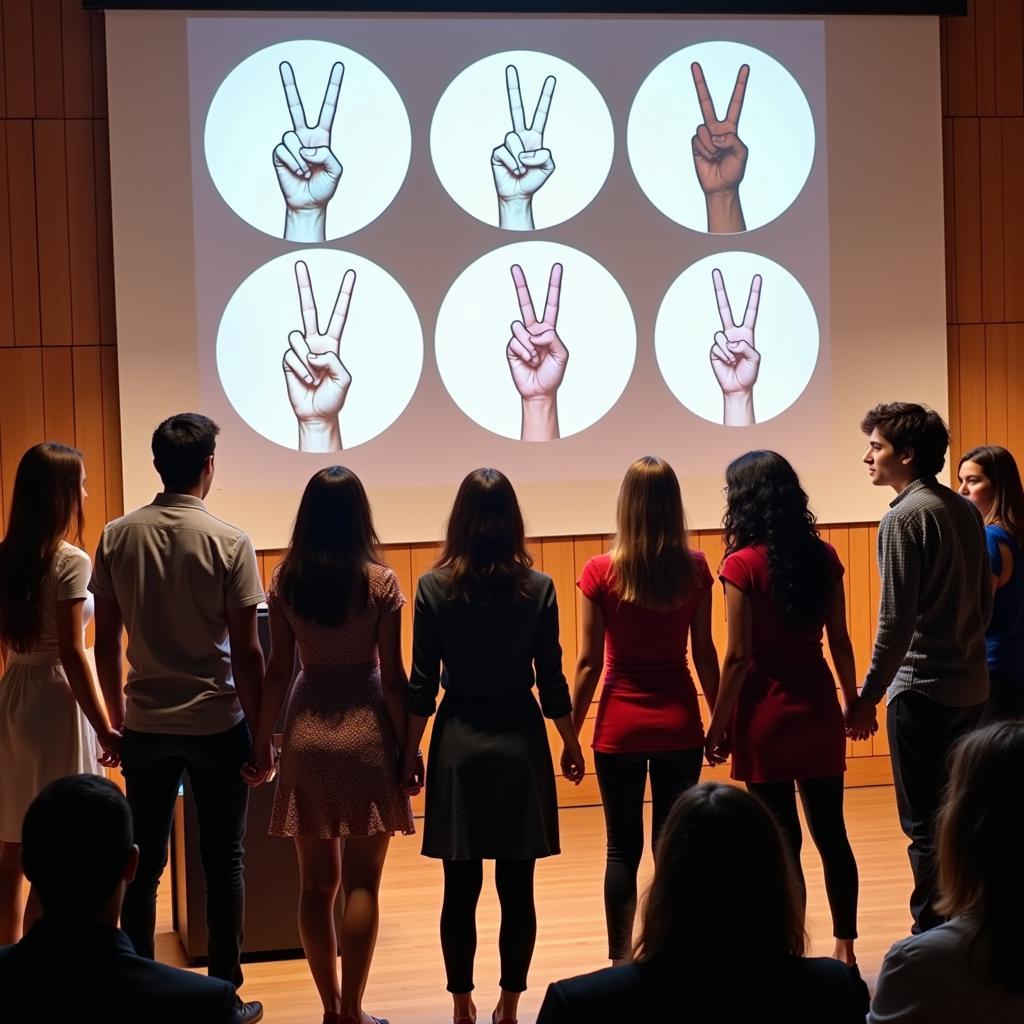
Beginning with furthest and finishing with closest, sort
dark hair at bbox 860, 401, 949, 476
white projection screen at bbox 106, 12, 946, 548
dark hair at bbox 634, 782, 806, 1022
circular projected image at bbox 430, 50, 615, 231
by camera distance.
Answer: circular projected image at bbox 430, 50, 615, 231, white projection screen at bbox 106, 12, 946, 548, dark hair at bbox 860, 401, 949, 476, dark hair at bbox 634, 782, 806, 1022

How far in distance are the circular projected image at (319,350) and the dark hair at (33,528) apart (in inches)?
85.8

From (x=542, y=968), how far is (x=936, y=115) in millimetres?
4208

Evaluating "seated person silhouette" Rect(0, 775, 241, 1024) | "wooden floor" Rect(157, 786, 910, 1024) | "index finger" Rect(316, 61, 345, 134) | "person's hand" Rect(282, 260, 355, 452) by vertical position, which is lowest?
"wooden floor" Rect(157, 786, 910, 1024)

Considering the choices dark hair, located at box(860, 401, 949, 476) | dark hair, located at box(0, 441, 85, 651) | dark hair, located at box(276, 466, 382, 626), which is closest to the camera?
dark hair, located at box(276, 466, 382, 626)

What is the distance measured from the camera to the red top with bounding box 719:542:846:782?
318 cm

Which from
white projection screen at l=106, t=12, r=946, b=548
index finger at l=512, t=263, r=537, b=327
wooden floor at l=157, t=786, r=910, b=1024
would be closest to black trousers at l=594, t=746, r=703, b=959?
wooden floor at l=157, t=786, r=910, b=1024

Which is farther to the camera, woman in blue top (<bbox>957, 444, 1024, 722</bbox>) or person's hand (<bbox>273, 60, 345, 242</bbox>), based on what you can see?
person's hand (<bbox>273, 60, 345, 242</bbox>)

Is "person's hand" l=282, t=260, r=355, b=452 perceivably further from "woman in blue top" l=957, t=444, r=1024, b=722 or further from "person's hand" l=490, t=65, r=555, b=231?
"woman in blue top" l=957, t=444, r=1024, b=722

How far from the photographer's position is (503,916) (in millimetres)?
3000

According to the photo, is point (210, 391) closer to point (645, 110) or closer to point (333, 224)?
point (333, 224)

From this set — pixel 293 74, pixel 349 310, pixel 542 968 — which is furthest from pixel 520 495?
pixel 542 968

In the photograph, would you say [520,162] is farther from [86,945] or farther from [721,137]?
[86,945]

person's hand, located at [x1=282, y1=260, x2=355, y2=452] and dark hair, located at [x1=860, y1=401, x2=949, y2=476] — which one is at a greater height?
person's hand, located at [x1=282, y1=260, x2=355, y2=452]

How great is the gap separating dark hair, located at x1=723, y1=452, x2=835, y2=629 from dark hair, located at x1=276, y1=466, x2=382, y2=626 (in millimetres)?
959
